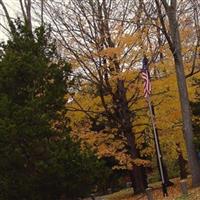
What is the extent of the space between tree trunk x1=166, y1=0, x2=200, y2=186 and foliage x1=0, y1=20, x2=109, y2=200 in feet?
14.4

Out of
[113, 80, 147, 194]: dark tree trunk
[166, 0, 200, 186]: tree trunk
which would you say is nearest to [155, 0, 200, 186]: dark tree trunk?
[166, 0, 200, 186]: tree trunk

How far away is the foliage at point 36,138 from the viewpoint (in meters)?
15.2

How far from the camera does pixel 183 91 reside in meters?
20.0

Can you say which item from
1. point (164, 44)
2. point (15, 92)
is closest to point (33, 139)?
point (15, 92)

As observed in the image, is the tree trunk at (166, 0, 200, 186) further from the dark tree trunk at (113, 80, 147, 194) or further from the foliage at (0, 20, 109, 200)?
the foliage at (0, 20, 109, 200)

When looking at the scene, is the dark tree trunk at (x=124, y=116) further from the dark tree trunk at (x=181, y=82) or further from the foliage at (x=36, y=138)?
the foliage at (x=36, y=138)

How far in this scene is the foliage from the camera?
15227mm

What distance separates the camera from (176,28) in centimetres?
1992

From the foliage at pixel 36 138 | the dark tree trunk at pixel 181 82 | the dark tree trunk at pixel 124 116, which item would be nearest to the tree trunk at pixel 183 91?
the dark tree trunk at pixel 181 82

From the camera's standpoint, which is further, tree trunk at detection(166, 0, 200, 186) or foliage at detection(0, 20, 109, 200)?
tree trunk at detection(166, 0, 200, 186)

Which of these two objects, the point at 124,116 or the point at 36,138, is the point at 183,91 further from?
the point at 36,138

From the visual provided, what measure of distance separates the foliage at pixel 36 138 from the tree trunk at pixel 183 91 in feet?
14.4

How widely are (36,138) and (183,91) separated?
6.98 m

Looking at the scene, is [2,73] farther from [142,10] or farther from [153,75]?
[153,75]
